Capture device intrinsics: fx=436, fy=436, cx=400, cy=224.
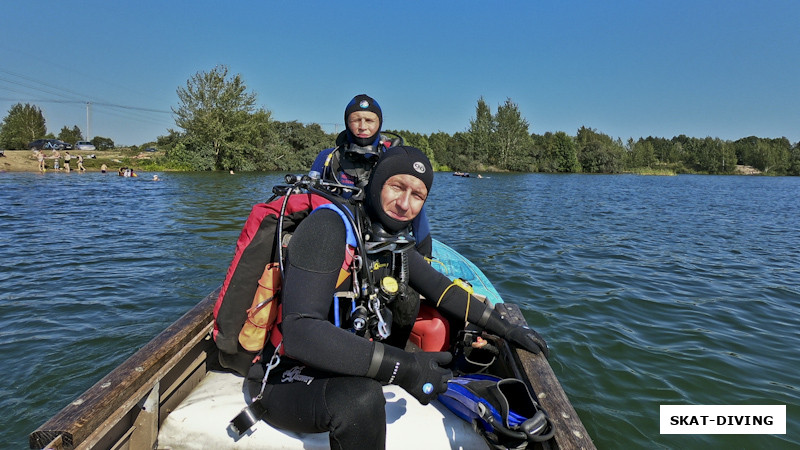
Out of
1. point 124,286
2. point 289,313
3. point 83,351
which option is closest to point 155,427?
point 289,313

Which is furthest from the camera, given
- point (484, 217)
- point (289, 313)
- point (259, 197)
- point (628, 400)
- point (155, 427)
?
point (259, 197)

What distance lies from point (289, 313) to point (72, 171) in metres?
43.5

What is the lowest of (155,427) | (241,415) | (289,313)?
(155,427)

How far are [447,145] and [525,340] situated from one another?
279 ft

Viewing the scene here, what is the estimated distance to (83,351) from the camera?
198 inches

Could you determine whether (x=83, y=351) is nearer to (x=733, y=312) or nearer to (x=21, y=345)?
(x=21, y=345)

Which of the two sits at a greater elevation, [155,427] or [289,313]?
[289,313]

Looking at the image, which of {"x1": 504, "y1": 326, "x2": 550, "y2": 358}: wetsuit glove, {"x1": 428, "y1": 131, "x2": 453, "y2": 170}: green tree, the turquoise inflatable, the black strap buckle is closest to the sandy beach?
the turquoise inflatable

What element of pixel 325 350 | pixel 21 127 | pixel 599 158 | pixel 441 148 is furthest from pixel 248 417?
pixel 599 158

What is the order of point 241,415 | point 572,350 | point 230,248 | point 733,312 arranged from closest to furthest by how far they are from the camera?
point 241,415, point 572,350, point 733,312, point 230,248

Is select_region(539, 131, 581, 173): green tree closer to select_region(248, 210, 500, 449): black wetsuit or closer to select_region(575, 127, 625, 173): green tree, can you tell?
select_region(575, 127, 625, 173): green tree

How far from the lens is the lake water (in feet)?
14.4

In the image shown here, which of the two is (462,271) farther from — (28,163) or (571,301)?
(28,163)

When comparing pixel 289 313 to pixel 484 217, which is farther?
pixel 484 217
